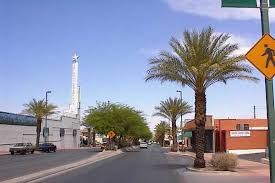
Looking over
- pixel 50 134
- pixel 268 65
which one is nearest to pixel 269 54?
pixel 268 65

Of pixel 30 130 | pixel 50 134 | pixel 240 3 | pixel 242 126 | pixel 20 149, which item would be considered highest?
pixel 30 130

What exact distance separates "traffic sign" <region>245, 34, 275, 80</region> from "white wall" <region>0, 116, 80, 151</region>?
71.3 meters

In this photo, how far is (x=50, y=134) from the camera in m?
106

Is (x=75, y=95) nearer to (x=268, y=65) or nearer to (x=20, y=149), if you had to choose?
(x=20, y=149)

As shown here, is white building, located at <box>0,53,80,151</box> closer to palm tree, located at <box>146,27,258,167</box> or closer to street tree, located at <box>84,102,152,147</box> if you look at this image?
street tree, located at <box>84,102,152,147</box>

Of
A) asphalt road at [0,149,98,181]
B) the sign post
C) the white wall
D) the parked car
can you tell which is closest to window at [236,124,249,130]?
the parked car

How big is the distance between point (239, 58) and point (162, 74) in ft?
16.1

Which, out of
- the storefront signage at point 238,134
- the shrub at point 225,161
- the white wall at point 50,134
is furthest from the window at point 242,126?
the shrub at point 225,161

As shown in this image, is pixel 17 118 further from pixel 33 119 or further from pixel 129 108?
pixel 129 108

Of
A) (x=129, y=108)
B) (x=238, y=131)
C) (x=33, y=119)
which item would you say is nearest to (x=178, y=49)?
(x=238, y=131)

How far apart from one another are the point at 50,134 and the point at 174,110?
122ft

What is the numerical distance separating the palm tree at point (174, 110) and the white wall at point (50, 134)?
23150mm

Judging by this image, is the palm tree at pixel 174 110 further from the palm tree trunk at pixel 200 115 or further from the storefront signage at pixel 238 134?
the palm tree trunk at pixel 200 115

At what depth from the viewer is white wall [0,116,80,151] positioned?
263ft
